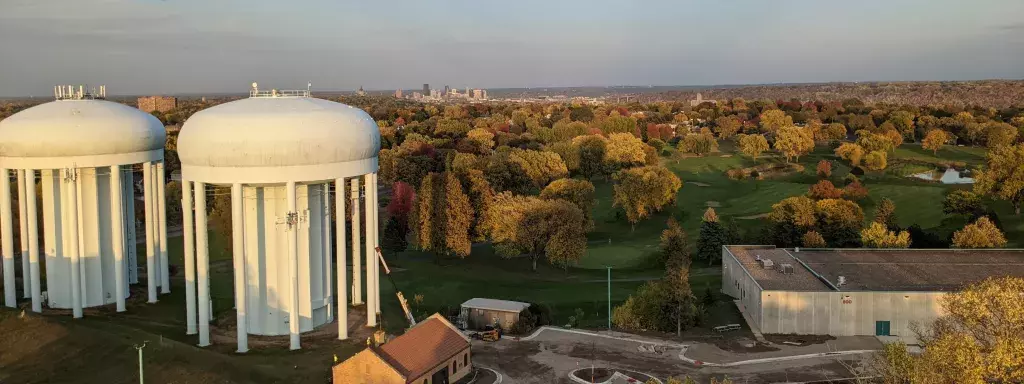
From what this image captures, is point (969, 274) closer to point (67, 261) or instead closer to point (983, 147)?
point (67, 261)

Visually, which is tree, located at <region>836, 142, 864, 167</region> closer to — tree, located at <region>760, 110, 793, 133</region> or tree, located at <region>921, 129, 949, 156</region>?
tree, located at <region>921, 129, 949, 156</region>

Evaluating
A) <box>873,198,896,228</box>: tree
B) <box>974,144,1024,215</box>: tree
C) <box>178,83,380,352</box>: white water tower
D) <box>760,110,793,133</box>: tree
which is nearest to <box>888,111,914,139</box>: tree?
<box>760,110,793,133</box>: tree

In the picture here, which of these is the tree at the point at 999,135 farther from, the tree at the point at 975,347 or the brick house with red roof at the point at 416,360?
the brick house with red roof at the point at 416,360

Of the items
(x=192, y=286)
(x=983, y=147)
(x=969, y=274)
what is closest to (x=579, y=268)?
(x=969, y=274)

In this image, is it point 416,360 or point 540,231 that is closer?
point 416,360

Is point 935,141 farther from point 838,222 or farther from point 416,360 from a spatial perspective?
point 416,360

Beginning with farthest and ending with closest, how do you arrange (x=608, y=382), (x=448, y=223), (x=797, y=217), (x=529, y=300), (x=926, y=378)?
(x=797, y=217) → (x=448, y=223) → (x=529, y=300) → (x=608, y=382) → (x=926, y=378)

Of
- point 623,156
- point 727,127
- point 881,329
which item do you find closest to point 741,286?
point 881,329
